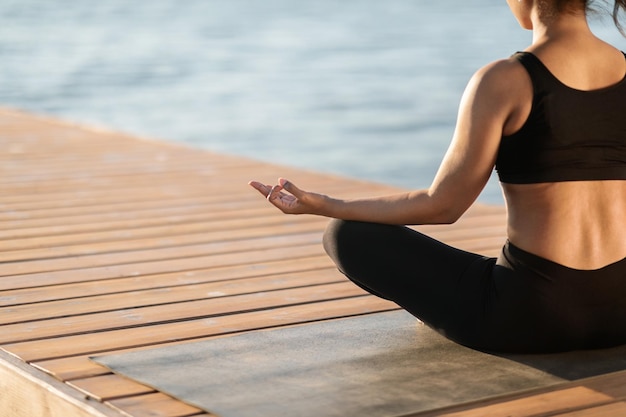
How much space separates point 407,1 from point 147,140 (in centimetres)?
2507

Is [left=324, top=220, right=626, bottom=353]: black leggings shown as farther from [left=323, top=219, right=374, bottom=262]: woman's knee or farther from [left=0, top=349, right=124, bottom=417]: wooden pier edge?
[left=0, top=349, right=124, bottom=417]: wooden pier edge

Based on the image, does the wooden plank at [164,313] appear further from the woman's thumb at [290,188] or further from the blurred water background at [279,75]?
the blurred water background at [279,75]

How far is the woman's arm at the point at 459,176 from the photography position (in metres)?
2.19

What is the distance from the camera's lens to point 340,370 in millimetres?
2322

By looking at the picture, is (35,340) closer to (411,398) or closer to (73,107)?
(411,398)

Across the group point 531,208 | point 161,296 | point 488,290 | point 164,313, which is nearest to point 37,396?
point 164,313

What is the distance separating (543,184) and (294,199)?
50 centimetres

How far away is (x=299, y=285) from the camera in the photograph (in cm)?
318

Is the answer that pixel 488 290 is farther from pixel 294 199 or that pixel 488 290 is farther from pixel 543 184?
pixel 294 199

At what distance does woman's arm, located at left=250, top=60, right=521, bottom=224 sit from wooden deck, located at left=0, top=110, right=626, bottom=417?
392mm

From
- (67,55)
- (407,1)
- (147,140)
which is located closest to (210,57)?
(67,55)

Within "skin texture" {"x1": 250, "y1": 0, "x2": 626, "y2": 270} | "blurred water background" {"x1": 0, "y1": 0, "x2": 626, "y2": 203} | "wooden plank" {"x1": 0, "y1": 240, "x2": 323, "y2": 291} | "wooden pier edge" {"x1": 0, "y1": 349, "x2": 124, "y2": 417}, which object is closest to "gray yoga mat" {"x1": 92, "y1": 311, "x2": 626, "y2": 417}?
"wooden pier edge" {"x1": 0, "y1": 349, "x2": 124, "y2": 417}

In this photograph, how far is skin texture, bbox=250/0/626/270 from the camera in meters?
2.19

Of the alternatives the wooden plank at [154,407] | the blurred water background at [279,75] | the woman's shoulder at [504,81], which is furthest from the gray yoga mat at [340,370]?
the blurred water background at [279,75]
